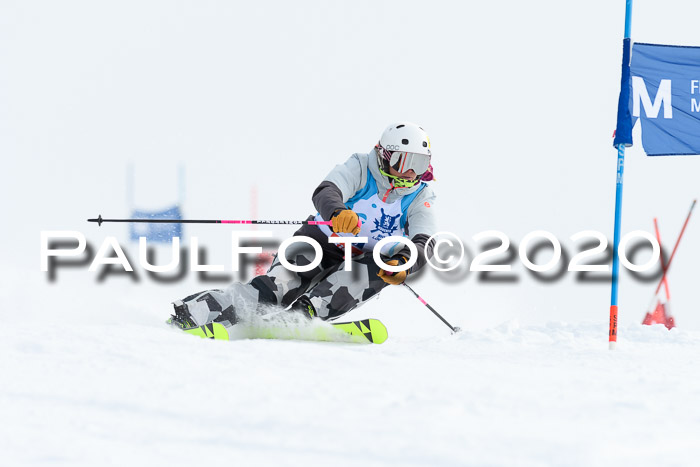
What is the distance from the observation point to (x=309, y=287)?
575 centimetres

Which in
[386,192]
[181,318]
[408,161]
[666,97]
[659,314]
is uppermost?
[666,97]

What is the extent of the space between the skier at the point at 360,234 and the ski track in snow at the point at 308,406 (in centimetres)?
142

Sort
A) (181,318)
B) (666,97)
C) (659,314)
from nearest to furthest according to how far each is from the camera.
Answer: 1. (181,318)
2. (666,97)
3. (659,314)

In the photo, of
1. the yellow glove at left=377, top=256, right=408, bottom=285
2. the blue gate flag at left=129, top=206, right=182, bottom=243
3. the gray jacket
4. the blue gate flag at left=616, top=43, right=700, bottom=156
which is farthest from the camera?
the blue gate flag at left=129, top=206, right=182, bottom=243

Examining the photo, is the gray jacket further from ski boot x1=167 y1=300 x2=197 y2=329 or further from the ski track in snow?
the ski track in snow

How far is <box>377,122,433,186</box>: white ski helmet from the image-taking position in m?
5.30

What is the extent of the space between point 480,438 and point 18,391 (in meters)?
1.83

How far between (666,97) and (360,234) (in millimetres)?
2973

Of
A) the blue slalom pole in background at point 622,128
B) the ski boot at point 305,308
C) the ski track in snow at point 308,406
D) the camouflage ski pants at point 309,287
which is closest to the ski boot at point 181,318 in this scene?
the camouflage ski pants at point 309,287

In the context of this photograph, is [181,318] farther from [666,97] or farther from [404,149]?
[666,97]

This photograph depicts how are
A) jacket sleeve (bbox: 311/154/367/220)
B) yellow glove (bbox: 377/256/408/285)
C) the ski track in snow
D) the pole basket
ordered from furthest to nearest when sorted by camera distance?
the pole basket → yellow glove (bbox: 377/256/408/285) → jacket sleeve (bbox: 311/154/367/220) → the ski track in snow

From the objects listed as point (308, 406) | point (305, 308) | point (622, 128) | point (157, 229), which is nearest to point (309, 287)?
point (305, 308)

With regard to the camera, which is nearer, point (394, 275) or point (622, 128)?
point (394, 275)

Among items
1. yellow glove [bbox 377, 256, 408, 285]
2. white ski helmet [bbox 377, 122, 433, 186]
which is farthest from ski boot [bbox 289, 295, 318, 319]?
white ski helmet [bbox 377, 122, 433, 186]
